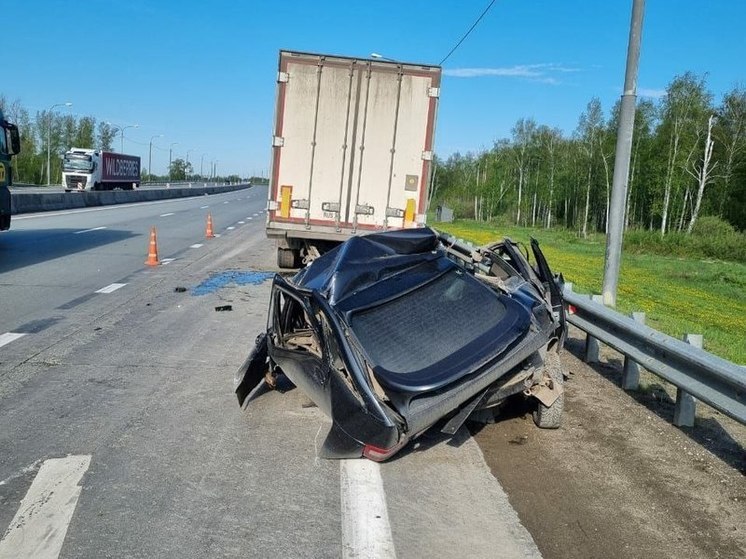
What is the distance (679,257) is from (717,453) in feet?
119

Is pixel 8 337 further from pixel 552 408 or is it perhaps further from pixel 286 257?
pixel 286 257

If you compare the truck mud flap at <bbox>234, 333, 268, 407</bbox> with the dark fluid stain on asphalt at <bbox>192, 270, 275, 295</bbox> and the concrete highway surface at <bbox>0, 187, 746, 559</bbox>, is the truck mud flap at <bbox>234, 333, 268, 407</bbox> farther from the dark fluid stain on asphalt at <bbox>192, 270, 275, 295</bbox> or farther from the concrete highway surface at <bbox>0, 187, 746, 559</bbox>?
the dark fluid stain on asphalt at <bbox>192, 270, 275, 295</bbox>

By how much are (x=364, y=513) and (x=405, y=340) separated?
111 centimetres

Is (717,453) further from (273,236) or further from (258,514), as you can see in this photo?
(273,236)

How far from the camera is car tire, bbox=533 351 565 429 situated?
17.5 ft

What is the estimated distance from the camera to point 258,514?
151 inches

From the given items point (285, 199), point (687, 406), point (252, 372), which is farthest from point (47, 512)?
point (285, 199)

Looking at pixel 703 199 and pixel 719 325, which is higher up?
pixel 703 199

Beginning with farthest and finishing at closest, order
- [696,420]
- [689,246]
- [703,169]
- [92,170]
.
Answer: [92,170], [703,169], [689,246], [696,420]

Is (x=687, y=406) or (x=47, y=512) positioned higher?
(x=687, y=406)

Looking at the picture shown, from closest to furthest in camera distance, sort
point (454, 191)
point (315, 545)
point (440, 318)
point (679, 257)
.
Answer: point (315, 545)
point (440, 318)
point (679, 257)
point (454, 191)

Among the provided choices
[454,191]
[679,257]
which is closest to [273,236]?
[679,257]

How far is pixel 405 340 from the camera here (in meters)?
4.50

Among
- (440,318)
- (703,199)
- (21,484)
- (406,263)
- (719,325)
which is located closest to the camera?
(21,484)
